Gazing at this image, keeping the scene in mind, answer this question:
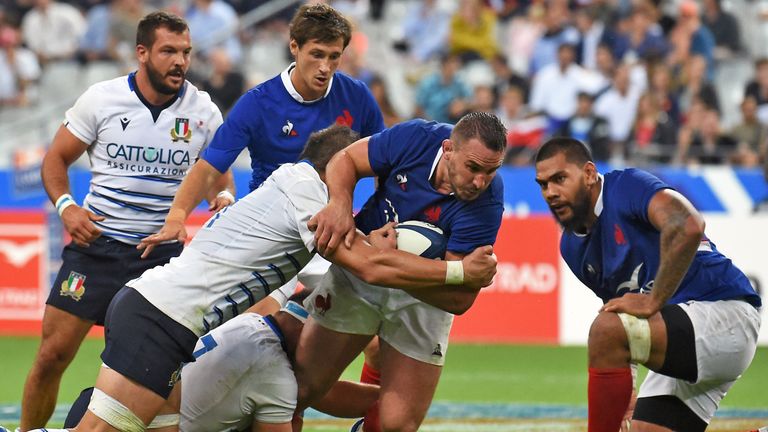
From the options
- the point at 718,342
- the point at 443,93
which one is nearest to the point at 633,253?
the point at 718,342

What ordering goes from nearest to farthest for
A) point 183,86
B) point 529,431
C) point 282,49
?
1. point 183,86
2. point 529,431
3. point 282,49

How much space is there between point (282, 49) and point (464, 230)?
12416 millimetres

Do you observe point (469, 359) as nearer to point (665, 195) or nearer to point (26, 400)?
point (26, 400)

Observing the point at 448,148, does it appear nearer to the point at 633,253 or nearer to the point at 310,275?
the point at 633,253

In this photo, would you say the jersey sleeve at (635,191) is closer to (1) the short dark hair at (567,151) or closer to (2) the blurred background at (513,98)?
(1) the short dark hair at (567,151)

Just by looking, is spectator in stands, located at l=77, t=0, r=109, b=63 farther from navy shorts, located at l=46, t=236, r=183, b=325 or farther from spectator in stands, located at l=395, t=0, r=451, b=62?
navy shorts, located at l=46, t=236, r=183, b=325

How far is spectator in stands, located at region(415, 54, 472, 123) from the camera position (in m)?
16.3

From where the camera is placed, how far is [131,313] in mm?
5914

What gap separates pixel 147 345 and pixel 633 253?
244cm

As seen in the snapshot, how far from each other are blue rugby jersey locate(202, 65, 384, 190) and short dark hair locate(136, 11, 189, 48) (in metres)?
0.61

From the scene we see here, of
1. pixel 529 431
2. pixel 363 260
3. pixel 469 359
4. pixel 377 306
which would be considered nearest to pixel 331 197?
pixel 363 260

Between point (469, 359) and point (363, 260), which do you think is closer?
point (363, 260)

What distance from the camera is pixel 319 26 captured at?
7.09 metres

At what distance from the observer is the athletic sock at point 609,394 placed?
19.4 feet
